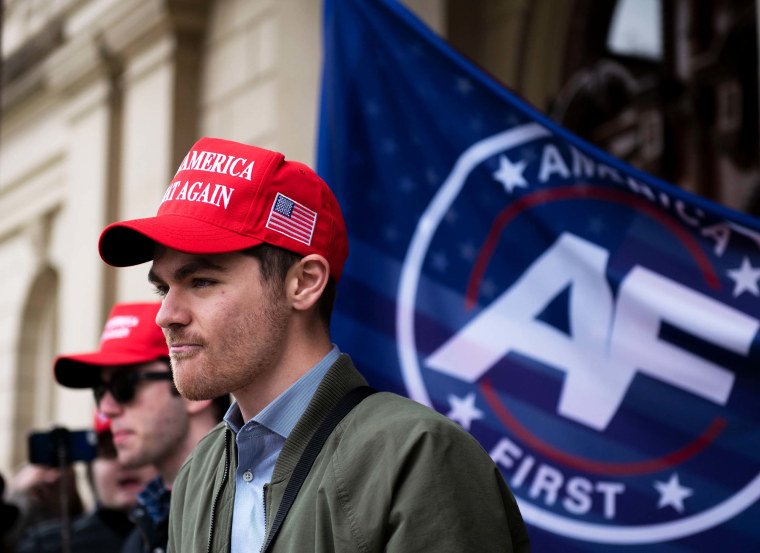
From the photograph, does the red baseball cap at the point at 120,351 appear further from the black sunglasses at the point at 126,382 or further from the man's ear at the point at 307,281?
the man's ear at the point at 307,281

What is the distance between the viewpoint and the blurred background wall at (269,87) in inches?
186

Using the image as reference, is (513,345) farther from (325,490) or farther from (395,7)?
(325,490)

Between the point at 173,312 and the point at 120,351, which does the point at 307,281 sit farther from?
the point at 120,351

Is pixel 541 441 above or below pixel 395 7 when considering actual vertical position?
below

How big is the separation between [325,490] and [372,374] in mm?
1542

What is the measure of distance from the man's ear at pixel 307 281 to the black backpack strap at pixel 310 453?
0.22m

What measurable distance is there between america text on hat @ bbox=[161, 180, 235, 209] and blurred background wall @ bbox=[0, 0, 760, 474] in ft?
11.0

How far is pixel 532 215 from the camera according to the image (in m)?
3.13

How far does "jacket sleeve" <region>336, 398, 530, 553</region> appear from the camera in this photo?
1449 mm

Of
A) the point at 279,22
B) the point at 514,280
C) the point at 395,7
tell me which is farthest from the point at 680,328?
the point at 279,22

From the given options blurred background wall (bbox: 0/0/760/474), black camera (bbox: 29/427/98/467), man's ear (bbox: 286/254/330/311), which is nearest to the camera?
man's ear (bbox: 286/254/330/311)

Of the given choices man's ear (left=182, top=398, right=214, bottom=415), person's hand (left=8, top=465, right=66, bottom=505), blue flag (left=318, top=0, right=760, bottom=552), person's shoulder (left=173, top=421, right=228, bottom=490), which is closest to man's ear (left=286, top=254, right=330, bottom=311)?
person's shoulder (left=173, top=421, right=228, bottom=490)

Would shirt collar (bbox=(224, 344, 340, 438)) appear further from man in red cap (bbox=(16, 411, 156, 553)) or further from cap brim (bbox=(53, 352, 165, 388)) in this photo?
man in red cap (bbox=(16, 411, 156, 553))

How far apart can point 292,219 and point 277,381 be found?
0.31 meters
